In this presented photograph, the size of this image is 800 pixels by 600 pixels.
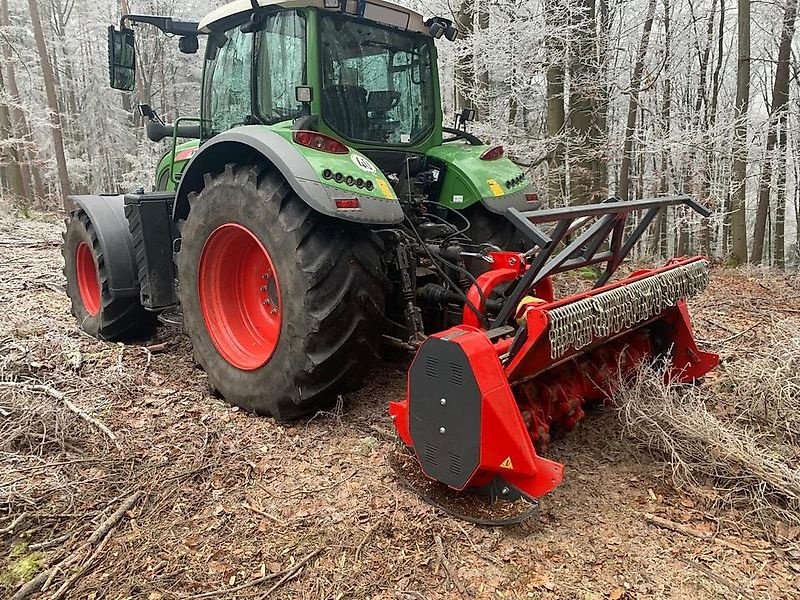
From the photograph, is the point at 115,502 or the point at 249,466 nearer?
the point at 115,502

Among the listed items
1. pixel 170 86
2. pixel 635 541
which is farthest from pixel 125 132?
pixel 635 541

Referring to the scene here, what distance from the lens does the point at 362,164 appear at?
297cm

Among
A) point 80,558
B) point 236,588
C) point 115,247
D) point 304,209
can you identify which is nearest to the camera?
point 236,588

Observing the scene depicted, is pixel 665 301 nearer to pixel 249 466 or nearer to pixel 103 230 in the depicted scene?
pixel 249 466

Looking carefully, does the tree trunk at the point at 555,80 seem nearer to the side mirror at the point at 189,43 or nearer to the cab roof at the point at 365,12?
the cab roof at the point at 365,12

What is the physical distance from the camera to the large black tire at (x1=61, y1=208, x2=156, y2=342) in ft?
14.6

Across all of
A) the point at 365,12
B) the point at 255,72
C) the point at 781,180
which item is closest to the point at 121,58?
the point at 255,72

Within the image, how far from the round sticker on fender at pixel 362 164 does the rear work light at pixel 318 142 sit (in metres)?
0.07

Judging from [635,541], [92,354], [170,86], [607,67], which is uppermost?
[170,86]

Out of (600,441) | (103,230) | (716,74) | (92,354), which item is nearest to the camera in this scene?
(600,441)

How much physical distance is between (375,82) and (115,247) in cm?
230

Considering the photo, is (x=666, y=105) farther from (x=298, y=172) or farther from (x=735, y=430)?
(x=298, y=172)

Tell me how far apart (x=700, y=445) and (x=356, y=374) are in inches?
64.0

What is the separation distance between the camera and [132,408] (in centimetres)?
329
